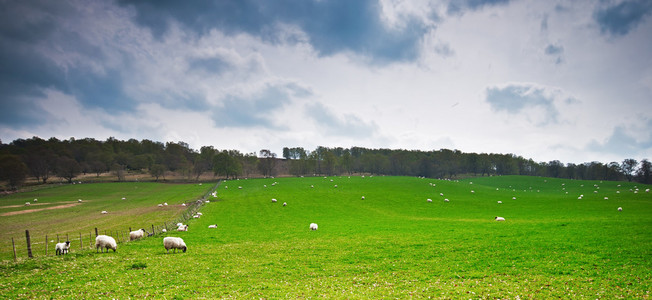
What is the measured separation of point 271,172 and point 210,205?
111 metres

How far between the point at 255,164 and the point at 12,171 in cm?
9995

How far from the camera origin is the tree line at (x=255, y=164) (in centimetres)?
13703

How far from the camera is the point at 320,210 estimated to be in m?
54.7

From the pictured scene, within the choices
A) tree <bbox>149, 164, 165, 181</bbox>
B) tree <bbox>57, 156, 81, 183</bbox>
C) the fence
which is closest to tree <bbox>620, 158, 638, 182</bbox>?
the fence

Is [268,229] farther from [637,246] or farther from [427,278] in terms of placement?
[637,246]

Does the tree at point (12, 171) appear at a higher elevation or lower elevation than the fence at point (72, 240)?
higher

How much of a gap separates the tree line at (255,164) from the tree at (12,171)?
15.7 m

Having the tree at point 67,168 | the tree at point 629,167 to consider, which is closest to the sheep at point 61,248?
the tree at point 67,168

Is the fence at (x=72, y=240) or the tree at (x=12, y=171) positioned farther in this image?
the tree at (x=12, y=171)

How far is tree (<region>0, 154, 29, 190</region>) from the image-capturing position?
103m

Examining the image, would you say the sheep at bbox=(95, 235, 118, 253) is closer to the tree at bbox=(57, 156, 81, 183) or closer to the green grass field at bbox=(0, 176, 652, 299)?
the green grass field at bbox=(0, 176, 652, 299)

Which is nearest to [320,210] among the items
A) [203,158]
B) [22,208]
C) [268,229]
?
[268,229]

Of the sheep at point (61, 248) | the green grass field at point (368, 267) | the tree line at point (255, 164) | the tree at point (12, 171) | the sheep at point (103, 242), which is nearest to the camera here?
the green grass field at point (368, 267)

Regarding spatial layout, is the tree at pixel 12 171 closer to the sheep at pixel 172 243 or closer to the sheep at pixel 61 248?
the sheep at pixel 61 248
